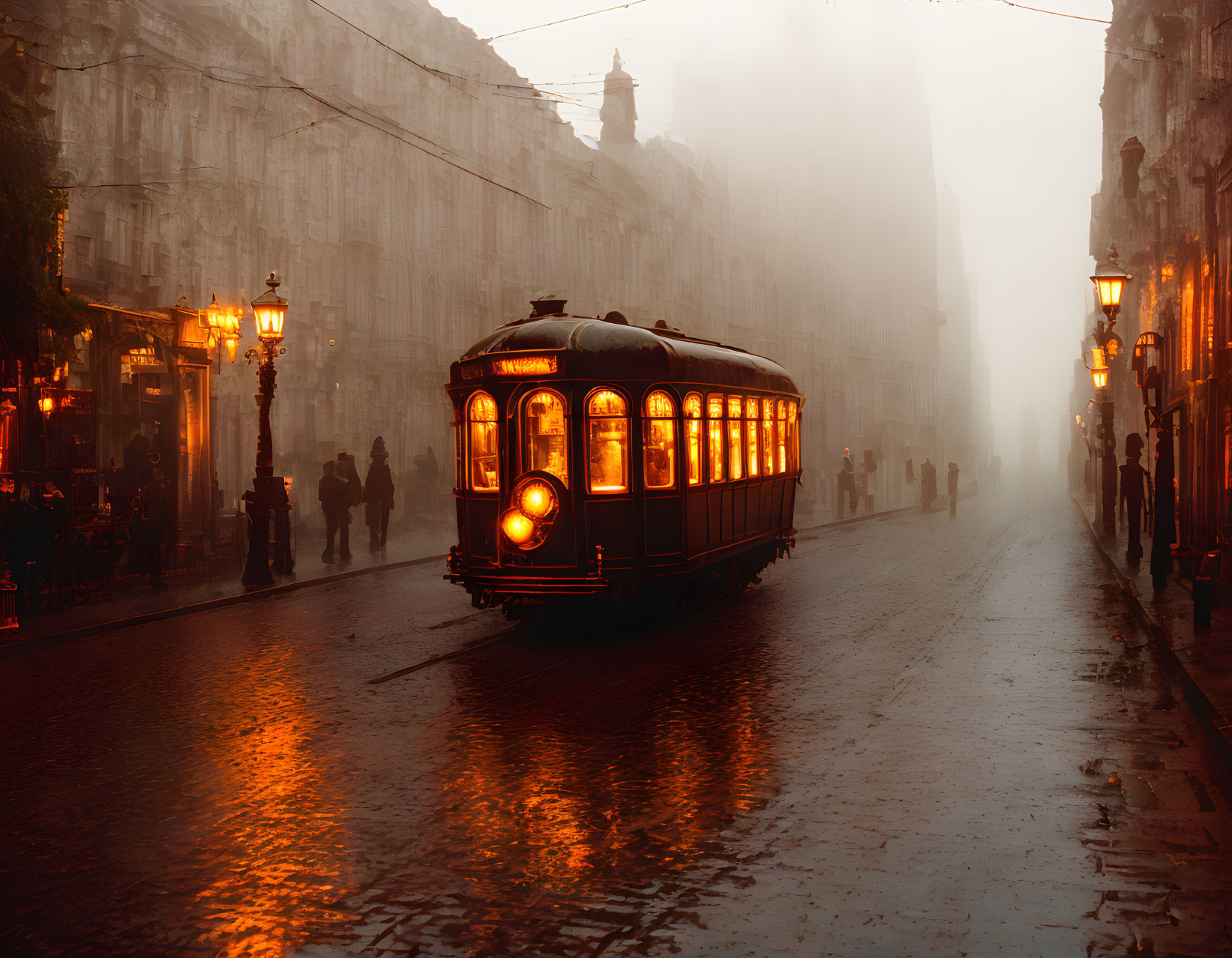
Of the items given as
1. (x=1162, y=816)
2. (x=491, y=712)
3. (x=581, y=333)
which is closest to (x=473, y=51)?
(x=581, y=333)

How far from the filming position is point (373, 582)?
18.5 m

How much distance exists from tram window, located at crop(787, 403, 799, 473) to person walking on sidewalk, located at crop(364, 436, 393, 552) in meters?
9.82

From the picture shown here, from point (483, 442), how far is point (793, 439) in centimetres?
676

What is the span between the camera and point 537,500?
11961 mm

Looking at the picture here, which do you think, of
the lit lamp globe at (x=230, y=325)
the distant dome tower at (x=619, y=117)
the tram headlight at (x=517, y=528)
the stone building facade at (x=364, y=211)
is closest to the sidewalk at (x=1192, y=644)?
the tram headlight at (x=517, y=528)

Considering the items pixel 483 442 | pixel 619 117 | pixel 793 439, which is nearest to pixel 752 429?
pixel 793 439

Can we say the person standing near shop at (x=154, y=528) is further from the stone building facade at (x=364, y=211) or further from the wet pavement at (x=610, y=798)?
the stone building facade at (x=364, y=211)

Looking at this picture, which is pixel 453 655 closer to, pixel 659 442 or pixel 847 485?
pixel 659 442

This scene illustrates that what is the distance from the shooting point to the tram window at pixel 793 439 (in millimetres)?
17594

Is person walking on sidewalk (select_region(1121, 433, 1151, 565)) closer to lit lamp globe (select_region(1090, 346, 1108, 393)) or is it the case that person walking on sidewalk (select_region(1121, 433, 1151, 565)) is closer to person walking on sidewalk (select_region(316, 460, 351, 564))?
lit lamp globe (select_region(1090, 346, 1108, 393))

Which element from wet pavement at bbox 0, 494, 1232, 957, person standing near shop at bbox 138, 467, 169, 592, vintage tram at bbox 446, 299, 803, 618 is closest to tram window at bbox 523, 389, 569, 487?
vintage tram at bbox 446, 299, 803, 618

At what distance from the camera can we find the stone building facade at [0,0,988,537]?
2697cm

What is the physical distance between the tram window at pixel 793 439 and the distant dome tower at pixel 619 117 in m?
42.7

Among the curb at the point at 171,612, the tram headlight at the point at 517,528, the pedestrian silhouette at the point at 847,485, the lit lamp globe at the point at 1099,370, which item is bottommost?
the curb at the point at 171,612
